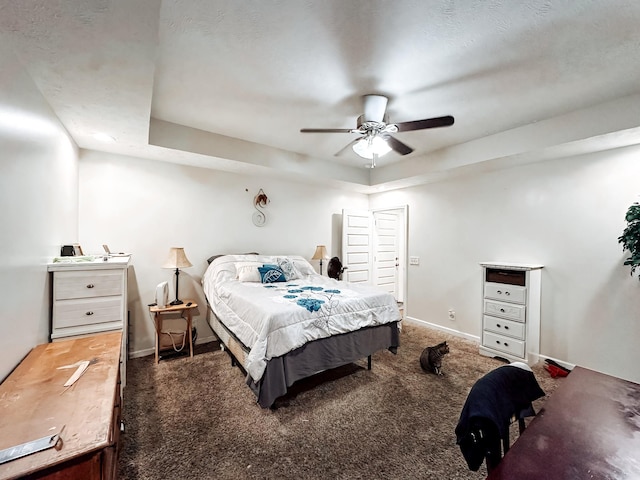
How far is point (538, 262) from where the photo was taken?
330cm

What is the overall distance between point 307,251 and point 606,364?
3906 millimetres

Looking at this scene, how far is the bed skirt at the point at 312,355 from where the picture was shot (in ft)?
6.92

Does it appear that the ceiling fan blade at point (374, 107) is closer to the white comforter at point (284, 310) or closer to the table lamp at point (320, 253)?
the white comforter at point (284, 310)

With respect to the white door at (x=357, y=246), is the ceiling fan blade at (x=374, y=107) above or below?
above

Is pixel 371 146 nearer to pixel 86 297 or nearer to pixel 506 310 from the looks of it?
pixel 506 310

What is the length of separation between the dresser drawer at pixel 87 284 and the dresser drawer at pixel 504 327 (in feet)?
12.8

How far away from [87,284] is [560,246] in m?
4.63

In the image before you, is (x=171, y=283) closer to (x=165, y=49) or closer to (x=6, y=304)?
(x=6, y=304)

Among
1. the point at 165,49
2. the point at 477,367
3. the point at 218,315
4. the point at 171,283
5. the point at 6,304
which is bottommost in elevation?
the point at 477,367

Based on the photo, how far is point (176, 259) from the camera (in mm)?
3252

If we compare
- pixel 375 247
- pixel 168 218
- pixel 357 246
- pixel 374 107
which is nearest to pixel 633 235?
Answer: pixel 374 107

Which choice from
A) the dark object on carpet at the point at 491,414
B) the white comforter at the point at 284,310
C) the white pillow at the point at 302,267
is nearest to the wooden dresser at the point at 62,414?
the white comforter at the point at 284,310

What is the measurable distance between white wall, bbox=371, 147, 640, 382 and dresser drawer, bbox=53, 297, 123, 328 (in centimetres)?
412

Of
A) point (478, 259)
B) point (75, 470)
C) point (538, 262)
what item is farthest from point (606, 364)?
point (75, 470)
